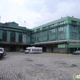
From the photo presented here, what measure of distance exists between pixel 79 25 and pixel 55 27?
414 inches

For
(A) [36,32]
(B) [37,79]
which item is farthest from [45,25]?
(B) [37,79]

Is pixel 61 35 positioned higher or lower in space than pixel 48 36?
lower

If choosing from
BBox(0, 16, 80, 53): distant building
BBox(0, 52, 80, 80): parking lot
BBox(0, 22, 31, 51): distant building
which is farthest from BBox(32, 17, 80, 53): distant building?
BBox(0, 52, 80, 80): parking lot

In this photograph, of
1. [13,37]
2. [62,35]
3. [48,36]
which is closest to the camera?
[62,35]

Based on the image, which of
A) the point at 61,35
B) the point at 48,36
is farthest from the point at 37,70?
the point at 48,36

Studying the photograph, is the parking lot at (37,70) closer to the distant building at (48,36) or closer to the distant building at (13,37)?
the distant building at (48,36)

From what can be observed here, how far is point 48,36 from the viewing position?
66.8 metres

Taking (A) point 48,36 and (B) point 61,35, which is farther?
(A) point 48,36

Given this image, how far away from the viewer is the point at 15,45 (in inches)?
2741

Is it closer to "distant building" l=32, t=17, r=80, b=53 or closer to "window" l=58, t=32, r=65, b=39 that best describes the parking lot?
"distant building" l=32, t=17, r=80, b=53

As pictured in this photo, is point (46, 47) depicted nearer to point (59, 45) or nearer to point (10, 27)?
point (59, 45)

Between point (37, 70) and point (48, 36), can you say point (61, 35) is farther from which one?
point (37, 70)

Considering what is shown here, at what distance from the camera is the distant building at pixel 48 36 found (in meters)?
54.3

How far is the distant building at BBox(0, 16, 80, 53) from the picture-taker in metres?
54.3
